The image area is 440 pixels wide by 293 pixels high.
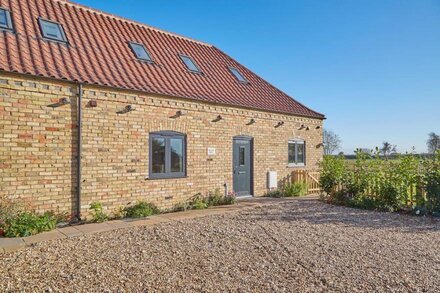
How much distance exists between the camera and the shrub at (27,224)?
6379mm

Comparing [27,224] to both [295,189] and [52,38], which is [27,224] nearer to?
[52,38]

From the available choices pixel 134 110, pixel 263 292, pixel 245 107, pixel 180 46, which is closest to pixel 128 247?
pixel 263 292

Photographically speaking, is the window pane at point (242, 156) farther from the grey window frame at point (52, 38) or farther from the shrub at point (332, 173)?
the grey window frame at point (52, 38)

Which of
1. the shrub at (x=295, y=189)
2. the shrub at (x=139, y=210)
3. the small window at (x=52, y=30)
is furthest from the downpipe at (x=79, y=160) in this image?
the shrub at (x=295, y=189)

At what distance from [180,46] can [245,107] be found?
160 inches

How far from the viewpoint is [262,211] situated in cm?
941

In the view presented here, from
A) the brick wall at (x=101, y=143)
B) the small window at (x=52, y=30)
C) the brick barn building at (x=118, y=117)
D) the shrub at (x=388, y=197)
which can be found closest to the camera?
the brick wall at (x=101, y=143)

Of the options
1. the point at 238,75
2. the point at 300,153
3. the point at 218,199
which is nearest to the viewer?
the point at 218,199

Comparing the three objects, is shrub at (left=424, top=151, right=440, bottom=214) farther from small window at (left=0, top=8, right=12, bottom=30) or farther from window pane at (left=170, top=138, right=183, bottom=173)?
small window at (left=0, top=8, right=12, bottom=30)

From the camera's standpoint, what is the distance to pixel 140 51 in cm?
1135

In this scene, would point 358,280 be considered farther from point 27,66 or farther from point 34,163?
point 27,66

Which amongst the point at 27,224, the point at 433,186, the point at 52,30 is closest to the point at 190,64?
the point at 52,30

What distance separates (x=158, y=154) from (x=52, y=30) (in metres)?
4.61

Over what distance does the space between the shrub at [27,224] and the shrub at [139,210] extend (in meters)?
1.91
